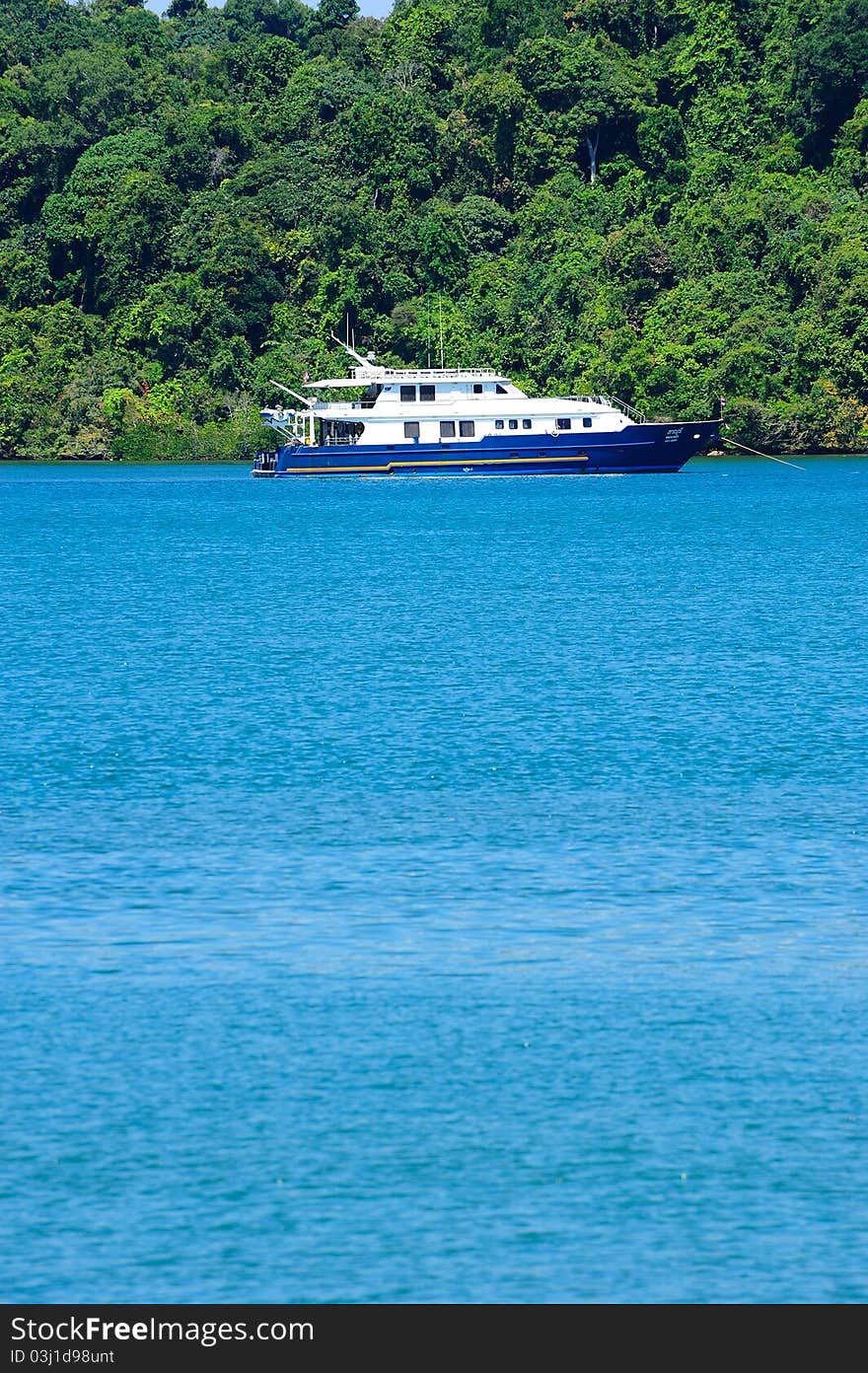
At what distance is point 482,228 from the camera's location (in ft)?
384

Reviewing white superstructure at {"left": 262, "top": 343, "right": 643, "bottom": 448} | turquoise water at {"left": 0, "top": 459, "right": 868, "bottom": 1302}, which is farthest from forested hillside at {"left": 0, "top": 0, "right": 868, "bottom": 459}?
turquoise water at {"left": 0, "top": 459, "right": 868, "bottom": 1302}

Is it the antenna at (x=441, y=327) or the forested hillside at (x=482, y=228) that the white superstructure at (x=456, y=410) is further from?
the forested hillside at (x=482, y=228)

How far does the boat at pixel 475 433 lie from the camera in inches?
3445

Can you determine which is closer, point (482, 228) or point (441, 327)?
point (441, 327)

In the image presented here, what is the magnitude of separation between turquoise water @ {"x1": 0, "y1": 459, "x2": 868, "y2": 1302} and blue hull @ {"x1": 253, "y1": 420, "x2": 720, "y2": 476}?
5307cm

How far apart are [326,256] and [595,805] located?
315 ft

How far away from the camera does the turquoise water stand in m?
11.3

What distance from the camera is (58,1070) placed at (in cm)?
1380

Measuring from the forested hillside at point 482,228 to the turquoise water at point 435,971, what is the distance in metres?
72.3

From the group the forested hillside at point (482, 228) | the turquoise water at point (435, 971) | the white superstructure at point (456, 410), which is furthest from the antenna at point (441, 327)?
the turquoise water at point (435, 971)

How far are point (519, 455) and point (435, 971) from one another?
243ft

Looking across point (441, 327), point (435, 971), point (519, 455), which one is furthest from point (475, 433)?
point (435, 971)

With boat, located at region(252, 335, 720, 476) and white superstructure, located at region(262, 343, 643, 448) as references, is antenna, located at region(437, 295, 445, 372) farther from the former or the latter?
white superstructure, located at region(262, 343, 643, 448)

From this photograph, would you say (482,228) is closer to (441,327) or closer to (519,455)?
(441,327)
